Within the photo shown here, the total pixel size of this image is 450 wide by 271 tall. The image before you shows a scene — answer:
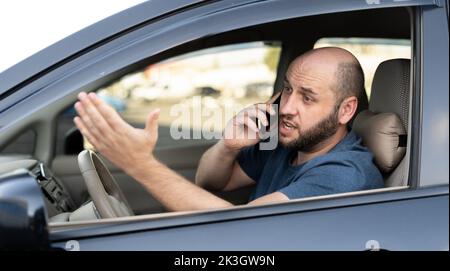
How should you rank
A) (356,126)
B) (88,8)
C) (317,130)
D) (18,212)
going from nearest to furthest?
(18,212)
(88,8)
(317,130)
(356,126)

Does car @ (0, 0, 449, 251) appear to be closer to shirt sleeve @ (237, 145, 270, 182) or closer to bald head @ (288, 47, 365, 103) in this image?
bald head @ (288, 47, 365, 103)

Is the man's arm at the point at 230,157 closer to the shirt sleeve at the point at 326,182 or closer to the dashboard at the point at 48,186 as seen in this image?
the shirt sleeve at the point at 326,182

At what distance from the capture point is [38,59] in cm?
161

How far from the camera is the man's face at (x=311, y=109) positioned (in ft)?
7.01

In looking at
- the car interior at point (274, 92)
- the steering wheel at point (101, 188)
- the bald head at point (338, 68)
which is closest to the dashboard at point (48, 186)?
the car interior at point (274, 92)

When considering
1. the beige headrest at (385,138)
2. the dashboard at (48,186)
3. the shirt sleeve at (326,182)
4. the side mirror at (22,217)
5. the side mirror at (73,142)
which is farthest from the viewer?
the side mirror at (73,142)

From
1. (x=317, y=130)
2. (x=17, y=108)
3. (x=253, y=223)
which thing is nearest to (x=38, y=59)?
(x=17, y=108)

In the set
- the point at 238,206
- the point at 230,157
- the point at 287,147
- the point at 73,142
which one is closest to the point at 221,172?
the point at 230,157

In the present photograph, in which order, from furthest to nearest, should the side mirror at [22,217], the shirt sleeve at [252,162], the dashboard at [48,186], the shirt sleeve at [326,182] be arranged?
the shirt sleeve at [252,162] < the dashboard at [48,186] < the shirt sleeve at [326,182] < the side mirror at [22,217]

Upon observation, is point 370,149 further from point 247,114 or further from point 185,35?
point 185,35

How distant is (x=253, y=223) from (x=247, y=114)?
0.64 meters

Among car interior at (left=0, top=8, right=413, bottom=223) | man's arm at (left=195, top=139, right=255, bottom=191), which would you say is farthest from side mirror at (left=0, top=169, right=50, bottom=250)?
man's arm at (left=195, top=139, right=255, bottom=191)

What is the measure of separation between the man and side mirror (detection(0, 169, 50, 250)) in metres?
0.20

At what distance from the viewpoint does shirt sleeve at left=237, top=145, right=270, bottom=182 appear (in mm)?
2623
